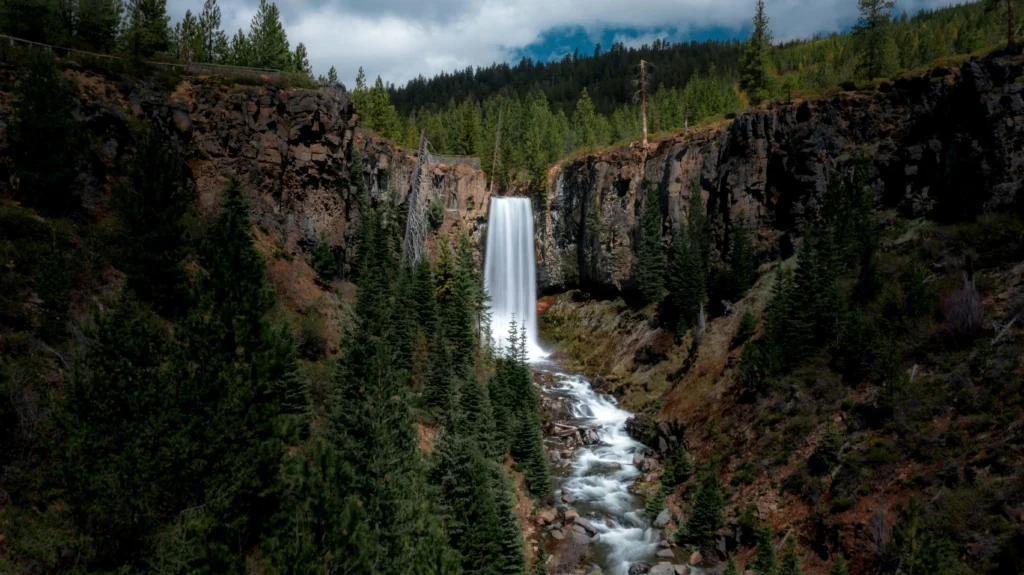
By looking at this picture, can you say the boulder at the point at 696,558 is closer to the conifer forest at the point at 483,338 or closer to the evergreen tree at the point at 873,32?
the conifer forest at the point at 483,338

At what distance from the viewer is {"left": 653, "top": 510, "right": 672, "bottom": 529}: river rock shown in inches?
1160

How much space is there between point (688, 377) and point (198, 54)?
193 ft

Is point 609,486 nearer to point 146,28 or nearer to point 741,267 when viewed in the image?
point 741,267

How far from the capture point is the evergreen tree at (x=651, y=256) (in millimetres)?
54594

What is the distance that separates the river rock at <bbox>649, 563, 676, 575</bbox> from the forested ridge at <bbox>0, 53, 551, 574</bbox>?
22.2 ft

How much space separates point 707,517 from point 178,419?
79.9 feet

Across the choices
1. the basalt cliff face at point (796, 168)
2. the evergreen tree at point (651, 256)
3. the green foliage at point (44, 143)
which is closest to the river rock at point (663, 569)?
the basalt cliff face at point (796, 168)

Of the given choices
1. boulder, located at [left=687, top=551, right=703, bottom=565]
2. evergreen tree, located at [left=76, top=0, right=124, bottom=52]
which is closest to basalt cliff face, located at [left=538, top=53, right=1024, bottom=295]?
boulder, located at [left=687, top=551, right=703, bottom=565]

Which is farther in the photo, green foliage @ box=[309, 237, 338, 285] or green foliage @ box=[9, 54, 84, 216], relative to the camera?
green foliage @ box=[309, 237, 338, 285]

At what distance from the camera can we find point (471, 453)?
75.9 feet

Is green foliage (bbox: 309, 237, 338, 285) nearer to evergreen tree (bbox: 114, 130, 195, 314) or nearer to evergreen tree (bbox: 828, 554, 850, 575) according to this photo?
evergreen tree (bbox: 114, 130, 195, 314)

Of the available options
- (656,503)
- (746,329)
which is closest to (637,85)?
(746,329)

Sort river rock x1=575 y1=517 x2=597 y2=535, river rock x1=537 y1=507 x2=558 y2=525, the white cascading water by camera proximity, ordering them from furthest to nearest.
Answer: river rock x1=537 y1=507 x2=558 y2=525
river rock x1=575 y1=517 x2=597 y2=535
the white cascading water

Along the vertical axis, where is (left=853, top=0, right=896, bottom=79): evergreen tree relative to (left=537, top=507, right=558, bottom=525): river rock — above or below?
above
